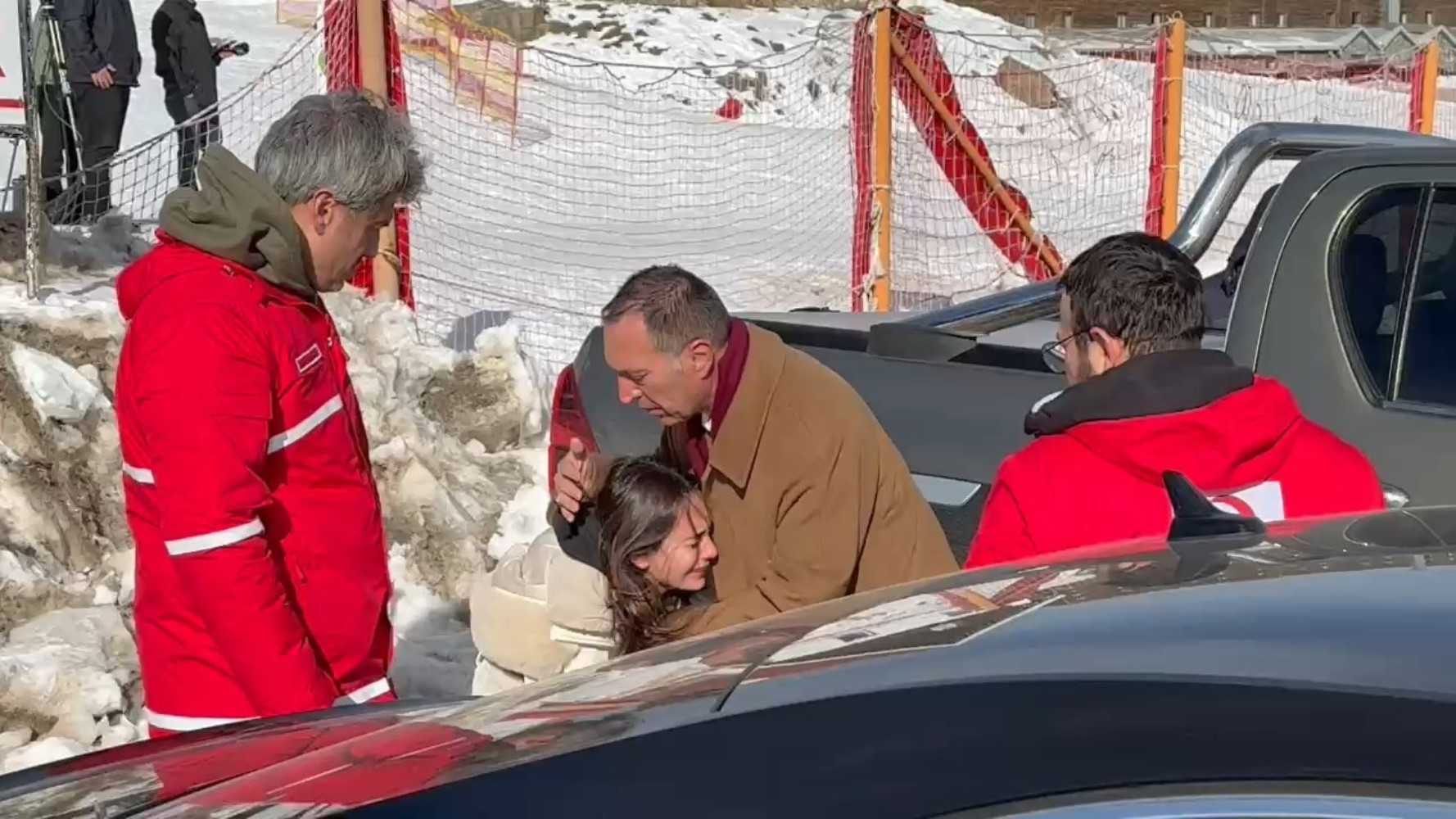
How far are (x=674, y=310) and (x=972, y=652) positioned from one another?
5.60ft

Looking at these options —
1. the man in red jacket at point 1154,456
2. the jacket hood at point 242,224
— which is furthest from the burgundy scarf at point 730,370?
the jacket hood at point 242,224

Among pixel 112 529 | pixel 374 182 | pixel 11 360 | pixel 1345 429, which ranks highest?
pixel 374 182

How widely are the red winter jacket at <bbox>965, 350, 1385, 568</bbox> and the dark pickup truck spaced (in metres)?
0.69

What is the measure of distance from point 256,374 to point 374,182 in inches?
14.6

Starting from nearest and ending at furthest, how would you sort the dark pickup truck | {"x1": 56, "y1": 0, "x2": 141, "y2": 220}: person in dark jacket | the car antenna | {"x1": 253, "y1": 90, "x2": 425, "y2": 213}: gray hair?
1. the car antenna
2. {"x1": 253, "y1": 90, "x2": 425, "y2": 213}: gray hair
3. the dark pickup truck
4. {"x1": 56, "y1": 0, "x2": 141, "y2": 220}: person in dark jacket

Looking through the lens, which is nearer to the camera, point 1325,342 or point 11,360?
point 1325,342

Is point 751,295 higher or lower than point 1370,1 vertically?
lower

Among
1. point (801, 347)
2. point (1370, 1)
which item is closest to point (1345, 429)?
point (801, 347)

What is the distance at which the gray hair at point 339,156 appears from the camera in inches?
109

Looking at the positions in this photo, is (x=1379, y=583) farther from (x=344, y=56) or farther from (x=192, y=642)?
(x=344, y=56)

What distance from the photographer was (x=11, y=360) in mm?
6430

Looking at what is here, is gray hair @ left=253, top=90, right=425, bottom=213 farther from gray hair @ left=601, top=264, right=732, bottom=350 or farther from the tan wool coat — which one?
the tan wool coat

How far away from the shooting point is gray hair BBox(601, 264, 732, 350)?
3.14 m

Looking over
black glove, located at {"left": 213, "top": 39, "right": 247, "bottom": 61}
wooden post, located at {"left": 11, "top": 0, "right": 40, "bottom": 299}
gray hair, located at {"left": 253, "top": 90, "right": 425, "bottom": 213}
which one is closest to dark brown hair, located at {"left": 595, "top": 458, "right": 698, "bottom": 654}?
gray hair, located at {"left": 253, "top": 90, "right": 425, "bottom": 213}
